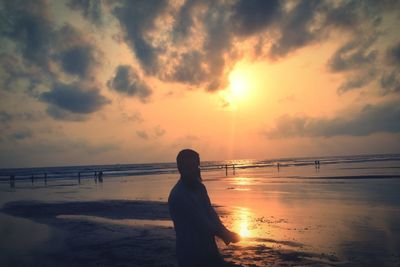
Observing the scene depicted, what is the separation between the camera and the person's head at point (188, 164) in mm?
3969

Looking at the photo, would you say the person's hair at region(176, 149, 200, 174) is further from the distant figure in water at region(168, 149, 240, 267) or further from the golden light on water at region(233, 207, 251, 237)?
the golden light on water at region(233, 207, 251, 237)

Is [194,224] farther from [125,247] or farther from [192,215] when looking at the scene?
[125,247]

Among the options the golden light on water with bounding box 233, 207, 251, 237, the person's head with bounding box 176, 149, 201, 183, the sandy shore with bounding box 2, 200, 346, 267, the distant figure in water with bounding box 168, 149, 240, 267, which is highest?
the person's head with bounding box 176, 149, 201, 183

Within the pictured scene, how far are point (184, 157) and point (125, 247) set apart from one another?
29.5 feet

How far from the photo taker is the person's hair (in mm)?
4020

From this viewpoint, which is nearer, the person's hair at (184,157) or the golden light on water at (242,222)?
the person's hair at (184,157)

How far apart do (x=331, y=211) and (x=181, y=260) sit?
52.1 ft

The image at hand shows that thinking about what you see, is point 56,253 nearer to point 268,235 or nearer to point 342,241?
point 268,235

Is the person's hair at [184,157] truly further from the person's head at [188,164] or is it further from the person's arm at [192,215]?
the person's arm at [192,215]

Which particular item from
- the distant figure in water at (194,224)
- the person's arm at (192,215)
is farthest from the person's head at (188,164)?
the person's arm at (192,215)

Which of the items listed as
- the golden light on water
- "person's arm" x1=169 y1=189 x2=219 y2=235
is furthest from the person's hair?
the golden light on water

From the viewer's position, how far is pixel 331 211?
18.2 m

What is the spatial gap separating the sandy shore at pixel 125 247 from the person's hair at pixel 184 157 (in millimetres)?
6417

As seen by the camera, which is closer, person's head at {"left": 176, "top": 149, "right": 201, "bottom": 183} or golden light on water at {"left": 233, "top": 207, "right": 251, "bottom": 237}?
person's head at {"left": 176, "top": 149, "right": 201, "bottom": 183}
